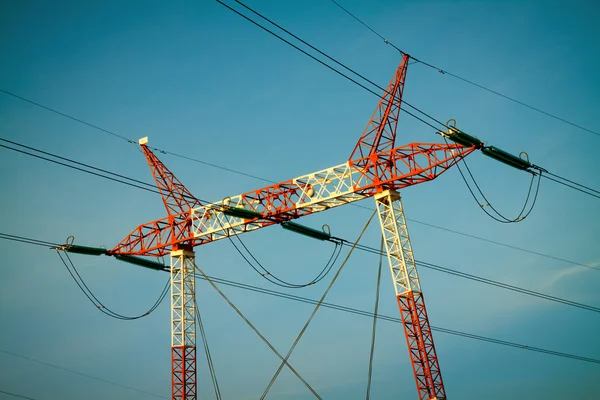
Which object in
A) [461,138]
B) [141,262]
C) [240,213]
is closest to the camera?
[461,138]

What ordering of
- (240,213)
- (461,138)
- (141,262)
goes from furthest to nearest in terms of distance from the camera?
(141,262)
(240,213)
(461,138)

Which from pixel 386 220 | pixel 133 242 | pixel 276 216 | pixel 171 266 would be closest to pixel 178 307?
pixel 171 266

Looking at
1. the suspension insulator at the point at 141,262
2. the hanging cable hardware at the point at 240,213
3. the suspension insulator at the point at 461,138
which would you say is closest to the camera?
the suspension insulator at the point at 461,138

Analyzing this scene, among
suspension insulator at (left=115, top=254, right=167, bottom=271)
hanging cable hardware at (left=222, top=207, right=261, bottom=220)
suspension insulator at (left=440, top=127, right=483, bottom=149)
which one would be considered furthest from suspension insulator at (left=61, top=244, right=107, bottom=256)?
suspension insulator at (left=440, top=127, right=483, bottom=149)

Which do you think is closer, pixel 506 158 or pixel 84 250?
pixel 506 158

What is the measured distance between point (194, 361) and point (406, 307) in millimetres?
14328

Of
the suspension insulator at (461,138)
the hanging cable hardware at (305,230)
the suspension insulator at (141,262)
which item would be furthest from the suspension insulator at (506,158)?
the suspension insulator at (141,262)

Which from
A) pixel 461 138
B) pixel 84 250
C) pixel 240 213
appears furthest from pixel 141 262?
pixel 461 138

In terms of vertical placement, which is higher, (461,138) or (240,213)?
(461,138)

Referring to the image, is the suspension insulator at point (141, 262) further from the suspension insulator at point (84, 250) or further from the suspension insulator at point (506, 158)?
the suspension insulator at point (506, 158)

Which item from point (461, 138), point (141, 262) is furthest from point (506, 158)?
point (141, 262)

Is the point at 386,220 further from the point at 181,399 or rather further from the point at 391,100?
the point at 181,399

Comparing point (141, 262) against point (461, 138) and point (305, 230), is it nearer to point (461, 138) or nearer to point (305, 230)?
point (305, 230)

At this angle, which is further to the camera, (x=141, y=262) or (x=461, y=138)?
(x=141, y=262)
